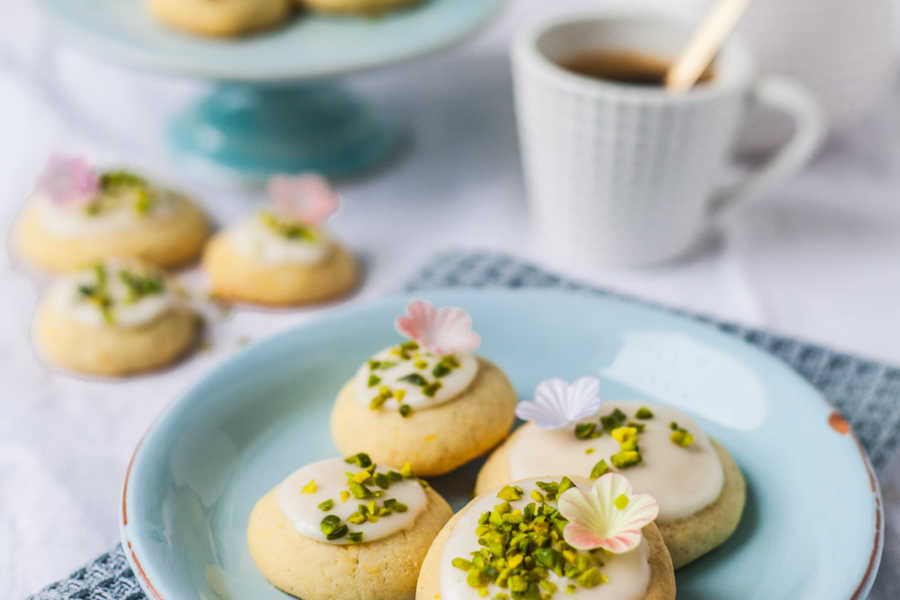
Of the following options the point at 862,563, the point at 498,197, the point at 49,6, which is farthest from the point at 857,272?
the point at 49,6

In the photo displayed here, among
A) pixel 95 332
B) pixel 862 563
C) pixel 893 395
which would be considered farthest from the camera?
pixel 95 332

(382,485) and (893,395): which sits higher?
(382,485)

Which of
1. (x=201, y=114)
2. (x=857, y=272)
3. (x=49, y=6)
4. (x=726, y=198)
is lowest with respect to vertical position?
(x=857, y=272)

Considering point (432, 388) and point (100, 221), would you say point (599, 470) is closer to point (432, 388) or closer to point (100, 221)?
point (432, 388)

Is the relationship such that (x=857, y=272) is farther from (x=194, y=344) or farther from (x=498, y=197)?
(x=194, y=344)

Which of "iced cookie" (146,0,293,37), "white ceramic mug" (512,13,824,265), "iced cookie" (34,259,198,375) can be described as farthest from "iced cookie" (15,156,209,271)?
"white ceramic mug" (512,13,824,265)

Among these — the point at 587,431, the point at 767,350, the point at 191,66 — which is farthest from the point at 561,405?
the point at 191,66
